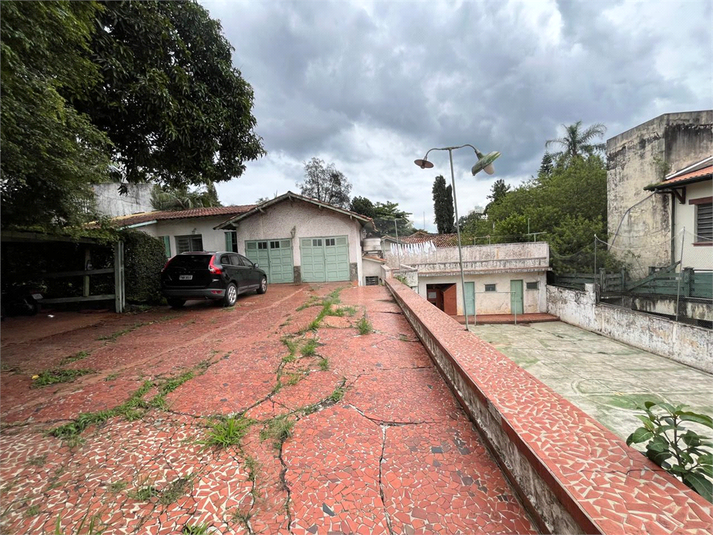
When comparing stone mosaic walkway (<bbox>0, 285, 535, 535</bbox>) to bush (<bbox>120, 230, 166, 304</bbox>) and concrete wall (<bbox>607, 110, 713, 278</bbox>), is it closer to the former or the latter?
bush (<bbox>120, 230, 166, 304</bbox>)

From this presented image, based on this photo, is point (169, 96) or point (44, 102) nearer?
point (44, 102)

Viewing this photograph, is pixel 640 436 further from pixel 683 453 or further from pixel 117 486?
pixel 117 486

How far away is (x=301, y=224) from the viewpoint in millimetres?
13055

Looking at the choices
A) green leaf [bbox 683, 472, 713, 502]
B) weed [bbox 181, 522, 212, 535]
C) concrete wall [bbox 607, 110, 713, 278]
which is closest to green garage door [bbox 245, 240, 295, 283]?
weed [bbox 181, 522, 212, 535]

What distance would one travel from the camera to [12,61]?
7.98 feet

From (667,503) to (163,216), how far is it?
18.0 m

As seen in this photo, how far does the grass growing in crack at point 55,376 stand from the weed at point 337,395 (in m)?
3.01

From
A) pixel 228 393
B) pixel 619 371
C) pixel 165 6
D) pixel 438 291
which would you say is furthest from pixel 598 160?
pixel 228 393

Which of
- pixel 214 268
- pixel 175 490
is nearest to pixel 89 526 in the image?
pixel 175 490

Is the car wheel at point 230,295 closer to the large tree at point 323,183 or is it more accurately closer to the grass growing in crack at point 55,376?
the grass growing in crack at point 55,376

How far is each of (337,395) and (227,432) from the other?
0.96 m

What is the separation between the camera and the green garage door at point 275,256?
13211 mm

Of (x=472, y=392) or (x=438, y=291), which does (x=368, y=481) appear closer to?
(x=472, y=392)

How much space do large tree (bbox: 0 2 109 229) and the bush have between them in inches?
118
